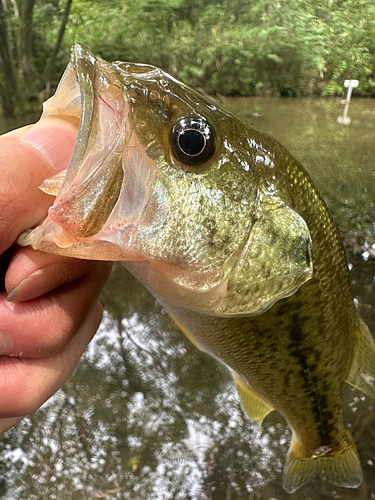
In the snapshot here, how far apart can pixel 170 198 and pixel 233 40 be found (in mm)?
7828

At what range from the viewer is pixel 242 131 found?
61 centimetres

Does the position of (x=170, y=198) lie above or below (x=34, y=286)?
above

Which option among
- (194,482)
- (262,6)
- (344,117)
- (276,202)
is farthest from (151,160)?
(262,6)

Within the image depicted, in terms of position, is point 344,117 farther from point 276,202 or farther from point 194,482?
point 276,202

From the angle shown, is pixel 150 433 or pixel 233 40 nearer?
pixel 150 433

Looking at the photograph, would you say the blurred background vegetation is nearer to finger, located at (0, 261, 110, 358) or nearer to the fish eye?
finger, located at (0, 261, 110, 358)

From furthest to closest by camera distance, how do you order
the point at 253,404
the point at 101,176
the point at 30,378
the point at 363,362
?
the point at 253,404 → the point at 363,362 → the point at 30,378 → the point at 101,176

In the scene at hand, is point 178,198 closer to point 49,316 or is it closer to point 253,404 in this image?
point 49,316

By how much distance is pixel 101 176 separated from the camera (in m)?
0.48

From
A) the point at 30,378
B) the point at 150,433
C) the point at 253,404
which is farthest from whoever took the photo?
the point at 150,433

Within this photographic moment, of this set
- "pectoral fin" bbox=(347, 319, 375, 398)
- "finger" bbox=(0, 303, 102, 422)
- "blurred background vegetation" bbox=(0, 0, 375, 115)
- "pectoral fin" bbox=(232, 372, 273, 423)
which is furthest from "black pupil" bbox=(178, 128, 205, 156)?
"blurred background vegetation" bbox=(0, 0, 375, 115)

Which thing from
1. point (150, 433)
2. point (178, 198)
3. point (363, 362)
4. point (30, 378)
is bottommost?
point (150, 433)

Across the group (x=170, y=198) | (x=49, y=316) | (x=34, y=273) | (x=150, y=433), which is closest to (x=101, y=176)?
A: (x=170, y=198)

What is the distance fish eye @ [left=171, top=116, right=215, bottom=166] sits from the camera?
1.71 feet
